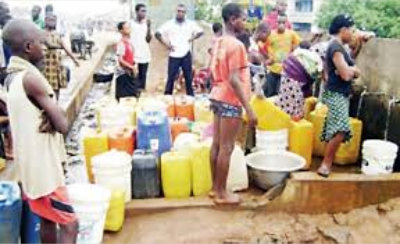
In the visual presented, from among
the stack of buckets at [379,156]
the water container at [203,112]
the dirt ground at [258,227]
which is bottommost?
the dirt ground at [258,227]

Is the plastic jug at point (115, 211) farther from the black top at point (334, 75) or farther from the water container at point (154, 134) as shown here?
the black top at point (334, 75)

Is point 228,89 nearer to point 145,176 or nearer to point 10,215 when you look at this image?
point 145,176

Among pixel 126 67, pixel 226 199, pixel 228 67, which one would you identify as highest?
pixel 228 67

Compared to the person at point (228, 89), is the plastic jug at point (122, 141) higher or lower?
lower

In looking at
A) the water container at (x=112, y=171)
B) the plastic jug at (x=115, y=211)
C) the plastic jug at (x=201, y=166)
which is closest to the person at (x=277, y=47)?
the plastic jug at (x=201, y=166)

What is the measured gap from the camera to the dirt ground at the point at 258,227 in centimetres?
482

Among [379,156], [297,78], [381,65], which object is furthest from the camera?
[381,65]

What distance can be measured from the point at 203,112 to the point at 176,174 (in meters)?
1.57

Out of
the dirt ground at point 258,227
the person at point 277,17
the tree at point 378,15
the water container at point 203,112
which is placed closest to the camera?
the dirt ground at point 258,227

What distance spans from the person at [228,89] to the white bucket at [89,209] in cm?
117

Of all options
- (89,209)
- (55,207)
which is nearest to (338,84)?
(89,209)

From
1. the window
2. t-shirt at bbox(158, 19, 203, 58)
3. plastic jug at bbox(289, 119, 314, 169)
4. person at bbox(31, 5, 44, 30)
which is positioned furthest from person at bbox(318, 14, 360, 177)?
the window

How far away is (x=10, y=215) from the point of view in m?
3.84

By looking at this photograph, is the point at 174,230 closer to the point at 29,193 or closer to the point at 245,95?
the point at 245,95
